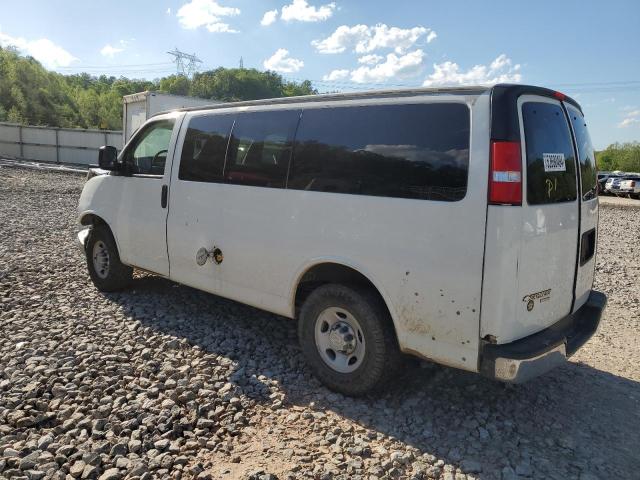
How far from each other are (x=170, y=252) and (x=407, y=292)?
2.70 metres

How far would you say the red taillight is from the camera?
284 centimetres

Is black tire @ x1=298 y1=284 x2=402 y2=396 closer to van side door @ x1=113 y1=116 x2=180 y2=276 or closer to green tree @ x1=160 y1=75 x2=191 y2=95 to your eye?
van side door @ x1=113 y1=116 x2=180 y2=276

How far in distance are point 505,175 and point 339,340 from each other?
170 centimetres

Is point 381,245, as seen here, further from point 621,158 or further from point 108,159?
point 621,158

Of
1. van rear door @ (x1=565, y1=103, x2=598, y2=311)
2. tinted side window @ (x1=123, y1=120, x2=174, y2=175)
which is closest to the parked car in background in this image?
van rear door @ (x1=565, y1=103, x2=598, y2=311)

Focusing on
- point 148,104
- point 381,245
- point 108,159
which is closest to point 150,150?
point 108,159

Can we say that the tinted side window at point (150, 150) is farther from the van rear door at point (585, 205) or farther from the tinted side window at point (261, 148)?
the van rear door at point (585, 205)

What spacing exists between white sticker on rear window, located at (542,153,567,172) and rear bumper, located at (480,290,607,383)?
1.07 meters

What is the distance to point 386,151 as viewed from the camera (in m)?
3.34

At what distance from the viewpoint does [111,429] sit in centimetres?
318

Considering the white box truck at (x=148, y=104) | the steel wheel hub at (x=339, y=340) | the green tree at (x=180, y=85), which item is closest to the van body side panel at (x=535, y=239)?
the steel wheel hub at (x=339, y=340)

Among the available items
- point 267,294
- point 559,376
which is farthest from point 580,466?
point 267,294

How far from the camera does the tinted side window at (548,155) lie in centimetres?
299

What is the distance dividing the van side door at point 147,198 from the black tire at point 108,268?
0.25m
